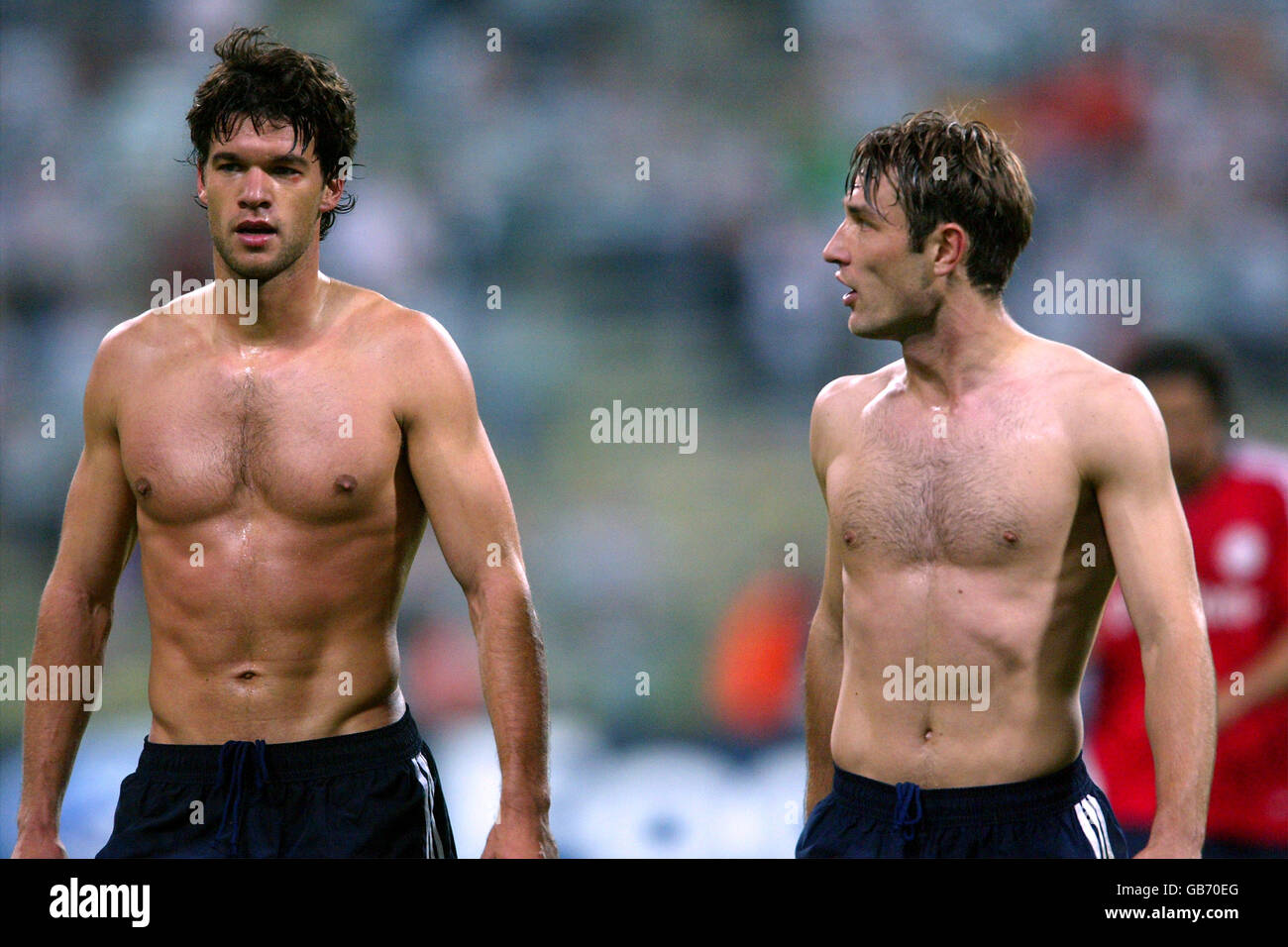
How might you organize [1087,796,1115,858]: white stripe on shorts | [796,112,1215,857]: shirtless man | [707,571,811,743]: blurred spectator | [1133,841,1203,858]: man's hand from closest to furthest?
[1133,841,1203,858]: man's hand → [796,112,1215,857]: shirtless man → [1087,796,1115,858]: white stripe on shorts → [707,571,811,743]: blurred spectator

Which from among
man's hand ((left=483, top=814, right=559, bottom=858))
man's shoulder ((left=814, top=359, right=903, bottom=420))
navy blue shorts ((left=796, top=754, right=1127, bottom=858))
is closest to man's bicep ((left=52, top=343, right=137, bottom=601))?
man's hand ((left=483, top=814, right=559, bottom=858))

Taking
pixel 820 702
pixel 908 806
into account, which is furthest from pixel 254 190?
pixel 908 806

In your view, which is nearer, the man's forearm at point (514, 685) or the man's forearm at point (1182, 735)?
the man's forearm at point (1182, 735)

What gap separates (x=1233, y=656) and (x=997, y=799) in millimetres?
1395

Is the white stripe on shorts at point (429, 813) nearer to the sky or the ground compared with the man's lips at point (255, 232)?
nearer to the ground

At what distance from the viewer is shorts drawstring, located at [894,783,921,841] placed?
2525mm

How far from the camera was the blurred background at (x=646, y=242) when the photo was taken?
4.61 metres

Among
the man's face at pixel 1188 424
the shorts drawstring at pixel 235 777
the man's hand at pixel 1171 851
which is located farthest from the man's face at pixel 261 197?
the man's face at pixel 1188 424

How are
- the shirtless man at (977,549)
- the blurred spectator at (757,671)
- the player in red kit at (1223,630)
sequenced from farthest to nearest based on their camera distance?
1. the blurred spectator at (757,671)
2. the player in red kit at (1223,630)
3. the shirtless man at (977,549)

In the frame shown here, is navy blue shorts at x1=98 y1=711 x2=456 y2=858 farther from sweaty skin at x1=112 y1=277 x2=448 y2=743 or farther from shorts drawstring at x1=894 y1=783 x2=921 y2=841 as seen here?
shorts drawstring at x1=894 y1=783 x2=921 y2=841

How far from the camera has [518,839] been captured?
8.40 feet

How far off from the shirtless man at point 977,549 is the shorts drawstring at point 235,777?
93 cm

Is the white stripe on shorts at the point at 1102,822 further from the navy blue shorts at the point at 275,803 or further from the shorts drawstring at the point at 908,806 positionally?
the navy blue shorts at the point at 275,803

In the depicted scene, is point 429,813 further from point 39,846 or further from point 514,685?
point 39,846
